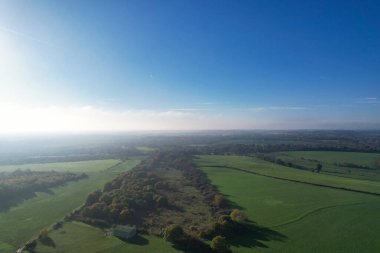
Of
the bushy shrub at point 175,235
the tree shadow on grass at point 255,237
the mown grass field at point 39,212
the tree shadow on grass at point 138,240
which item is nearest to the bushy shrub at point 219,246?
the tree shadow on grass at point 255,237

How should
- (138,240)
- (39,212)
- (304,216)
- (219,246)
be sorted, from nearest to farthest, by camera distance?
(219,246), (138,240), (304,216), (39,212)

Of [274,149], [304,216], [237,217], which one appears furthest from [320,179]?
[274,149]

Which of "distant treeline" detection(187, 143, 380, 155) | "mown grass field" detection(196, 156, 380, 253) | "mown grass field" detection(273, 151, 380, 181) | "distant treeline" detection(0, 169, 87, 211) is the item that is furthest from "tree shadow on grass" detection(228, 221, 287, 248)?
"distant treeline" detection(187, 143, 380, 155)

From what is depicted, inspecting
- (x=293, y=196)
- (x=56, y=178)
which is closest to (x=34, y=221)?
(x=56, y=178)

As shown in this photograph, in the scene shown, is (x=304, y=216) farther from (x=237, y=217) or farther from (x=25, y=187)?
(x=25, y=187)

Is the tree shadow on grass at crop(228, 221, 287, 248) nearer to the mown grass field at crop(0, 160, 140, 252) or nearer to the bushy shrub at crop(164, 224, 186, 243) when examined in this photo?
the bushy shrub at crop(164, 224, 186, 243)

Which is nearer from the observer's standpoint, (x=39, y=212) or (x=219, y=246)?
(x=219, y=246)
